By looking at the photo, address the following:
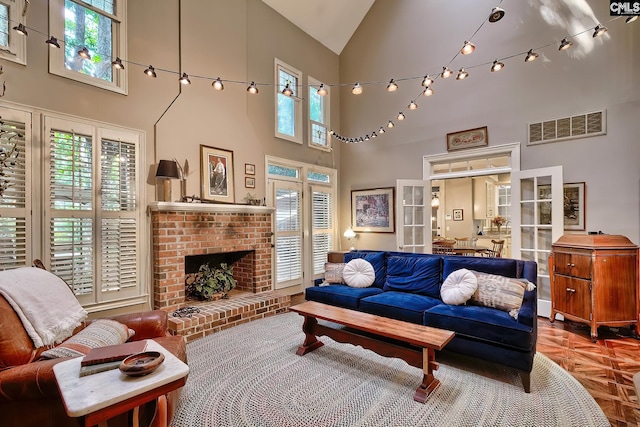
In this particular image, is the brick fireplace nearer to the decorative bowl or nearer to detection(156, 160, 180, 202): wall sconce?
detection(156, 160, 180, 202): wall sconce

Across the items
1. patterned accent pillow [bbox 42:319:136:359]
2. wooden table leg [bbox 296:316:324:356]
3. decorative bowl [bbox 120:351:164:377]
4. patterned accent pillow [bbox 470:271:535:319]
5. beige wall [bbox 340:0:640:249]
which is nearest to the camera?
decorative bowl [bbox 120:351:164:377]

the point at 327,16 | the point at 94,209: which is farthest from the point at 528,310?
the point at 327,16

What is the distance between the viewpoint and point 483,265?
321 cm

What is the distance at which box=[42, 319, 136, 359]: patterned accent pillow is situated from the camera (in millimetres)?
1672

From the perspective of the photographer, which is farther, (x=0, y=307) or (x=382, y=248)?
(x=382, y=248)

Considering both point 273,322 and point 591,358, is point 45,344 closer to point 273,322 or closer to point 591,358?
point 273,322

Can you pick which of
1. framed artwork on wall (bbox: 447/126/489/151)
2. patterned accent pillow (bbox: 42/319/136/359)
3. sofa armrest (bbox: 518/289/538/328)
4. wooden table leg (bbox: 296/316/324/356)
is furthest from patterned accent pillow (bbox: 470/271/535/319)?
patterned accent pillow (bbox: 42/319/136/359)

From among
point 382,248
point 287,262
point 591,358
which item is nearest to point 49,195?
point 287,262

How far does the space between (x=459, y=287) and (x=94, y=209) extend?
12.6ft

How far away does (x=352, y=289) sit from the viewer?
3.76m

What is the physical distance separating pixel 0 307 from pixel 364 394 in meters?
2.36

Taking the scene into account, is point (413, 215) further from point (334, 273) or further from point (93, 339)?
point (93, 339)

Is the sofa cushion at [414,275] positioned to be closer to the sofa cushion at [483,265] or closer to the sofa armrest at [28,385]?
the sofa cushion at [483,265]

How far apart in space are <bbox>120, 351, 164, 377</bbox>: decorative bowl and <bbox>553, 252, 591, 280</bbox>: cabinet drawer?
4.21 metres
